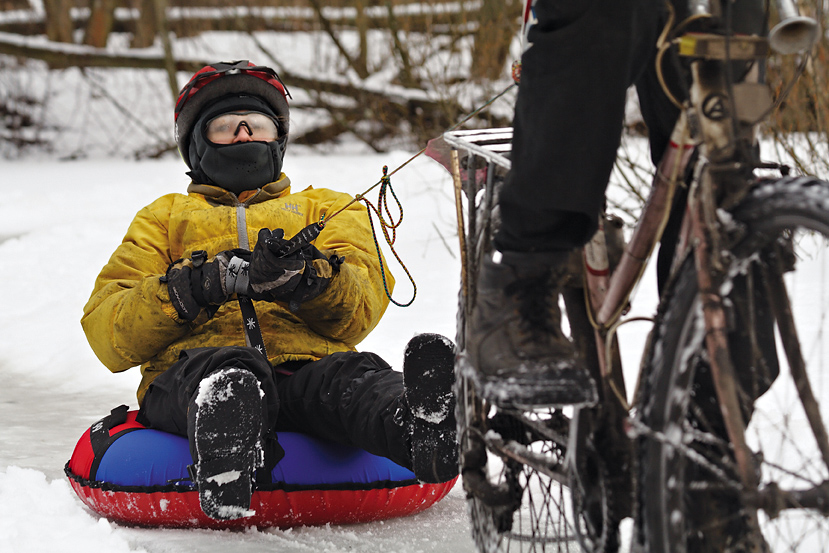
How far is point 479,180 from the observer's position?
1843 mm

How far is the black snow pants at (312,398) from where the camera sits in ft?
7.38

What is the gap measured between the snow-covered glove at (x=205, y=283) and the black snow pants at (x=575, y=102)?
3.79 feet

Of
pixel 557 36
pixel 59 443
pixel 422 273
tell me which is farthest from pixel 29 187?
pixel 557 36

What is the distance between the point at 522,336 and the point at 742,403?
1.10 ft

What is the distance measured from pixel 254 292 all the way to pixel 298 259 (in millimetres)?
198

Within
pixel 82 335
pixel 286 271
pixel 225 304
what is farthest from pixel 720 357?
pixel 82 335

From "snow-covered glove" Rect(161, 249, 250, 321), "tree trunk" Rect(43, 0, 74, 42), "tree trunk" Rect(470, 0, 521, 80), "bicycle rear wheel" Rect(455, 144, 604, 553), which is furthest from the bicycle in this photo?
"tree trunk" Rect(43, 0, 74, 42)

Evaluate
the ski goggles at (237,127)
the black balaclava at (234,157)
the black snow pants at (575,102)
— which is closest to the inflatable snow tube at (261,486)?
the black balaclava at (234,157)

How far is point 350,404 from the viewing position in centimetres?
236

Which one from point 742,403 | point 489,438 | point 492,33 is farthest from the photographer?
point 492,33

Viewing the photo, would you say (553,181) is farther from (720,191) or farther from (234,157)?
(234,157)

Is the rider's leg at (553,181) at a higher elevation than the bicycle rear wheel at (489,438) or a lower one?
higher

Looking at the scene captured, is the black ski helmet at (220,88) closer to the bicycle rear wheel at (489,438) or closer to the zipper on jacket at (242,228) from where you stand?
the zipper on jacket at (242,228)

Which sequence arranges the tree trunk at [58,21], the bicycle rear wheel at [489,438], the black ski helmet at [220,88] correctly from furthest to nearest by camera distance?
the tree trunk at [58,21]
the black ski helmet at [220,88]
the bicycle rear wheel at [489,438]
